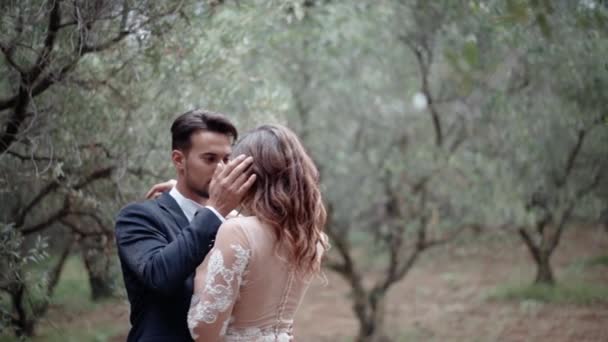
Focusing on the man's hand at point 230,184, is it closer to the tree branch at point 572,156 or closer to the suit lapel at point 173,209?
the suit lapel at point 173,209

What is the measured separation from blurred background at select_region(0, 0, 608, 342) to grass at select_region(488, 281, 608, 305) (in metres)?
0.04

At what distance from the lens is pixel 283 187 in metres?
2.53

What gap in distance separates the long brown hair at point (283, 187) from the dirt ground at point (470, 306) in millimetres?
3591

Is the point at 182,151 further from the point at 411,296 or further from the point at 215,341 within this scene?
the point at 411,296

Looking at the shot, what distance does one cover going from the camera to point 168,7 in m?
4.49

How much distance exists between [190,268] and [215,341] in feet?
0.97

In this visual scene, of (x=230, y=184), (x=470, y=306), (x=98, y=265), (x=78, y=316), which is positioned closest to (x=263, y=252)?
(x=230, y=184)

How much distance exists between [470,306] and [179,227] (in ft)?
34.7

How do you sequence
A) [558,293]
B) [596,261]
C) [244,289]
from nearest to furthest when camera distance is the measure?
1. [244,289]
2. [558,293]
3. [596,261]

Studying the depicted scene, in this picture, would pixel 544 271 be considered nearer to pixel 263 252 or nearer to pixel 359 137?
pixel 359 137

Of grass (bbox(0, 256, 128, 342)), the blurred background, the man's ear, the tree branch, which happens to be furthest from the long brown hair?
the tree branch

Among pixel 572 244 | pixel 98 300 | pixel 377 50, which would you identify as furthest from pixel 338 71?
pixel 572 244

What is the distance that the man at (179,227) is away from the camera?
2.46 m

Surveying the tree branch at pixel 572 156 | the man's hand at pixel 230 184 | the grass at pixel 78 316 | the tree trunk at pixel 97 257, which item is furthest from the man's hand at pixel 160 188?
the tree branch at pixel 572 156
